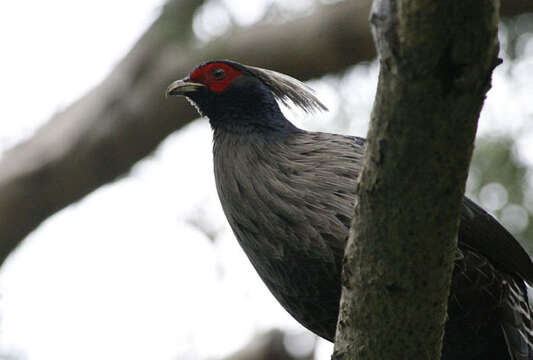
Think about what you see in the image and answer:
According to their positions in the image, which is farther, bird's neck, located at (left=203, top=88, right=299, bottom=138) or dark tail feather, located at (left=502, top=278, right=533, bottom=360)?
bird's neck, located at (left=203, top=88, right=299, bottom=138)

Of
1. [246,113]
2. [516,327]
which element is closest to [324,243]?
[516,327]

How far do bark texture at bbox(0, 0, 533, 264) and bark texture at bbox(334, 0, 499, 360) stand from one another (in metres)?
4.20

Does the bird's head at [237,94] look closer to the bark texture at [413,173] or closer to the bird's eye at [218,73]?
the bird's eye at [218,73]

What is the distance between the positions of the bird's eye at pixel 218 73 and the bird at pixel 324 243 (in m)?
0.45

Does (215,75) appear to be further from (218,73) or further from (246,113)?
(246,113)

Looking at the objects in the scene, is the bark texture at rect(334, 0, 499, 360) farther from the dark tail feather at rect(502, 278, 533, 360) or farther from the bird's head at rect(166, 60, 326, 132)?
the bird's head at rect(166, 60, 326, 132)

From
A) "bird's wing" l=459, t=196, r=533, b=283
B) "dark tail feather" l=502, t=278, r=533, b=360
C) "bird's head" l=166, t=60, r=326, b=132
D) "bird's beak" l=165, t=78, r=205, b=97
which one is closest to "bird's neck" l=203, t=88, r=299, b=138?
"bird's head" l=166, t=60, r=326, b=132

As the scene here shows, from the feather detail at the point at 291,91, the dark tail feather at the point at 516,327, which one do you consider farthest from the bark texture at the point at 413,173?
the feather detail at the point at 291,91

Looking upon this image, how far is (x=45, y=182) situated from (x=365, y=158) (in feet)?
16.0

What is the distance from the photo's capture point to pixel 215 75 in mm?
3824

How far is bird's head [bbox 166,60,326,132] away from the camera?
373 cm

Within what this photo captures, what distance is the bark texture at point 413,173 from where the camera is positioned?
189 cm

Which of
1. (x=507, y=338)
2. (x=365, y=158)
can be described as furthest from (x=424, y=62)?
(x=507, y=338)

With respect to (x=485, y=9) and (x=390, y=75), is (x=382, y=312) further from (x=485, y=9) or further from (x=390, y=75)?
(x=485, y=9)
